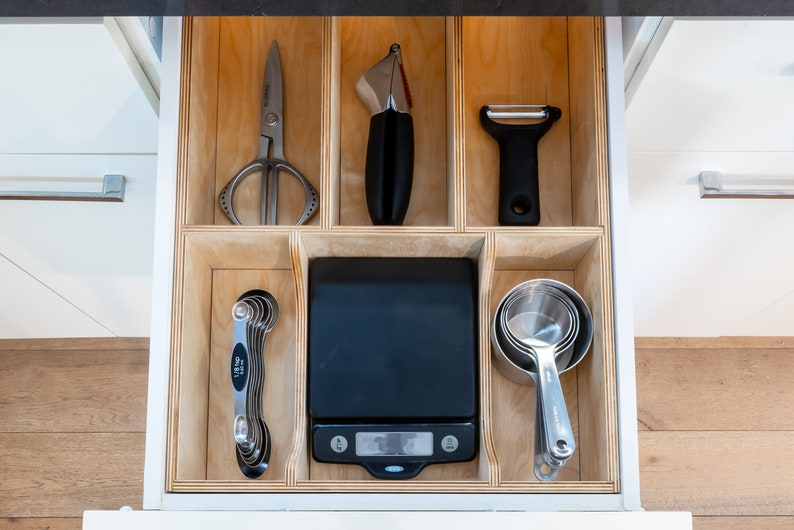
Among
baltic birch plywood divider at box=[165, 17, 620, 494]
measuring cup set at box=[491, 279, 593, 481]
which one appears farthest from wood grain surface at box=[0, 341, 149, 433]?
measuring cup set at box=[491, 279, 593, 481]

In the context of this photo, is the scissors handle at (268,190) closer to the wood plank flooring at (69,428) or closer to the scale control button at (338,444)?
the scale control button at (338,444)

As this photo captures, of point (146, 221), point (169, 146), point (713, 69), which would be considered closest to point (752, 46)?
point (713, 69)

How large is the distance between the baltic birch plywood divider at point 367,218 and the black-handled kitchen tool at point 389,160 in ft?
0.17

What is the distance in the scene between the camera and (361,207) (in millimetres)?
1290

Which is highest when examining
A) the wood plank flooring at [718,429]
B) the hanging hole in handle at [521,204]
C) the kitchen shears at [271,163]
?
→ the kitchen shears at [271,163]

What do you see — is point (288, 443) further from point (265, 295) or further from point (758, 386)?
point (758, 386)

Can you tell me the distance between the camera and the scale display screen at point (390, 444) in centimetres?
113

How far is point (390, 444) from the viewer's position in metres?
1.13

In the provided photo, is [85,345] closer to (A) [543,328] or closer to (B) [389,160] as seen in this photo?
(B) [389,160]

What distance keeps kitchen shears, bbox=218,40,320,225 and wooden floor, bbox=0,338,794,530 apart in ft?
3.31

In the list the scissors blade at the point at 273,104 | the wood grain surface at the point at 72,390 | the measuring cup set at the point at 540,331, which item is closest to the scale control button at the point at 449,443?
the measuring cup set at the point at 540,331

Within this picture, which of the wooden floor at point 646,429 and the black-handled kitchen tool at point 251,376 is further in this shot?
the wooden floor at point 646,429

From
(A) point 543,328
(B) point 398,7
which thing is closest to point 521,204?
(A) point 543,328

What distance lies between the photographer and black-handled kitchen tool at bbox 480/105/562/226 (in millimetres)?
1223
